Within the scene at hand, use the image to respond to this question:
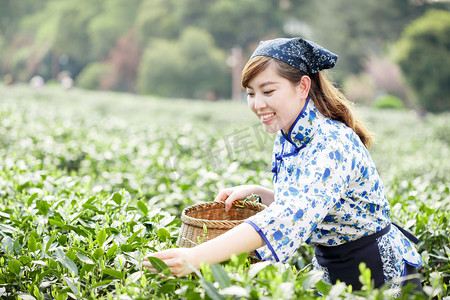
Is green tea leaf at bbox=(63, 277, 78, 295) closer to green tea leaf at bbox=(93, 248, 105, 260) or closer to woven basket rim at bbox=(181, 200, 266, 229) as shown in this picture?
green tea leaf at bbox=(93, 248, 105, 260)

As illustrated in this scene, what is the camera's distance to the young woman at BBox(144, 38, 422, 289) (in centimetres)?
152

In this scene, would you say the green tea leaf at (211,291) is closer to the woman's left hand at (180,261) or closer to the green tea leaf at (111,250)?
the woman's left hand at (180,261)

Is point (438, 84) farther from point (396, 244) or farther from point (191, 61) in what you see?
point (396, 244)

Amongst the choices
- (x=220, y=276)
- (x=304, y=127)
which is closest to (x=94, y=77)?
(x=304, y=127)

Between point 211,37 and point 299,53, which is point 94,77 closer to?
point 211,37

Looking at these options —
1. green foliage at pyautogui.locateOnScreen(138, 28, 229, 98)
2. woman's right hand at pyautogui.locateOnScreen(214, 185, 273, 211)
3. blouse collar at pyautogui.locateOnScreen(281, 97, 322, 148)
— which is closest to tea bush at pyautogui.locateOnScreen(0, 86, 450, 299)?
woman's right hand at pyautogui.locateOnScreen(214, 185, 273, 211)

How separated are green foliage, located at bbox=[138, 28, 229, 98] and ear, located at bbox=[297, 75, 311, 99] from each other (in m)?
30.6

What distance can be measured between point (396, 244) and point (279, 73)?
847mm

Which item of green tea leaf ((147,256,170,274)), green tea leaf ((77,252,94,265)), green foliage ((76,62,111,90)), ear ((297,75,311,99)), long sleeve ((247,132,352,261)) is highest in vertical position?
ear ((297,75,311,99))

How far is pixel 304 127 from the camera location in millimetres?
1723

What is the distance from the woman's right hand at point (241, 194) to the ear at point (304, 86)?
1.65ft

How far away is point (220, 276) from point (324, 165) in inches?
23.2

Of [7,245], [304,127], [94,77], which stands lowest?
[94,77]

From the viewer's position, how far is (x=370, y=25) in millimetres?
32469
